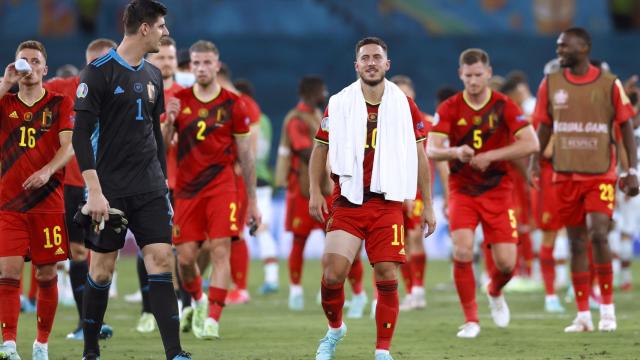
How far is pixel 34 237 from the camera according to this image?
911cm

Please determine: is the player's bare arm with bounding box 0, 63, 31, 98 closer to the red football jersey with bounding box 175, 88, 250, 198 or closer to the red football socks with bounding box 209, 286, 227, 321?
the red football jersey with bounding box 175, 88, 250, 198

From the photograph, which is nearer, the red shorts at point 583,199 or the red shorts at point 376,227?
the red shorts at point 376,227

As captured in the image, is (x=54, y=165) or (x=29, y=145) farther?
(x=29, y=145)

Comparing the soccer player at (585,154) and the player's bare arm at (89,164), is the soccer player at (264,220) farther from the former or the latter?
the player's bare arm at (89,164)

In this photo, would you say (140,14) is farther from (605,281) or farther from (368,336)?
(605,281)

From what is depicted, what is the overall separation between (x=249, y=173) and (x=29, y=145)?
2235 mm

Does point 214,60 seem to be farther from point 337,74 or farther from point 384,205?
point 337,74

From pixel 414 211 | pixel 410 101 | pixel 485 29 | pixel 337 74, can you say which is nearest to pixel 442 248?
pixel 337 74

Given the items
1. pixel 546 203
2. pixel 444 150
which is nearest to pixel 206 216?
pixel 444 150

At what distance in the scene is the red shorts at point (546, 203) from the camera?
11.6 m

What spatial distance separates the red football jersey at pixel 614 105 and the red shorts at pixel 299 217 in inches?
124

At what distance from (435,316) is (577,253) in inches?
80.8

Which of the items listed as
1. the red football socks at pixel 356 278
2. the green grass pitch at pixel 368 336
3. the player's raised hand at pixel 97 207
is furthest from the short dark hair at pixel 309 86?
the player's raised hand at pixel 97 207

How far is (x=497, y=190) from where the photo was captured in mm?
11273
